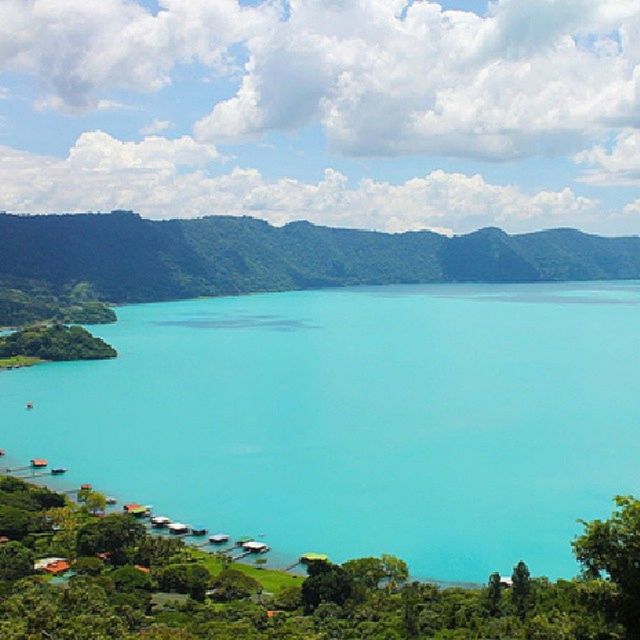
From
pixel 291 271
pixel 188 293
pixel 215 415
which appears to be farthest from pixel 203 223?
pixel 215 415

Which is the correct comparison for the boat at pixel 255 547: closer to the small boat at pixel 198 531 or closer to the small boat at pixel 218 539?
the small boat at pixel 218 539

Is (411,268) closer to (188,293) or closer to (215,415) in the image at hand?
(188,293)

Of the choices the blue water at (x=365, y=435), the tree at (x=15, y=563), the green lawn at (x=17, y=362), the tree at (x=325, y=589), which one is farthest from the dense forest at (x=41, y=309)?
the tree at (x=325, y=589)

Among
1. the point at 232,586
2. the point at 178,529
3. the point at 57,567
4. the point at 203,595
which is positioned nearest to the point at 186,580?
the point at 203,595

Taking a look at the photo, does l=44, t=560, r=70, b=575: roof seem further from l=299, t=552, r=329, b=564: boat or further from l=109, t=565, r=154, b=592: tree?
l=299, t=552, r=329, b=564: boat

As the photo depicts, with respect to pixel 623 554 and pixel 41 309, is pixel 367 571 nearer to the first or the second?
pixel 623 554

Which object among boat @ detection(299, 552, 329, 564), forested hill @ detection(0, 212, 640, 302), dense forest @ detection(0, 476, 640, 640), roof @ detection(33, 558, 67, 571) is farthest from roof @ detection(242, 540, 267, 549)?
forested hill @ detection(0, 212, 640, 302)
